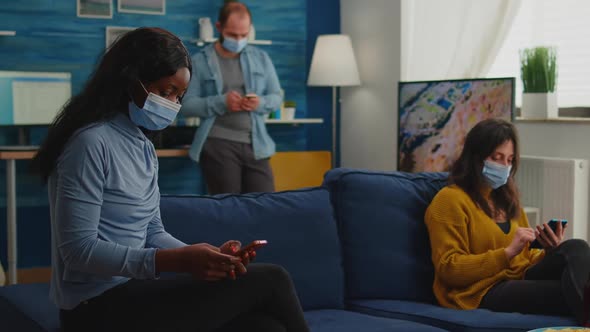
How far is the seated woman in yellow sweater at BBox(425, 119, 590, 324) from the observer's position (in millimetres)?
2631

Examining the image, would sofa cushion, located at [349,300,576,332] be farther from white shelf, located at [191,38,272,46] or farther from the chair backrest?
white shelf, located at [191,38,272,46]

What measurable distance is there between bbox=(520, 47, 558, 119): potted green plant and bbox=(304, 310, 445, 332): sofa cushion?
2302 millimetres

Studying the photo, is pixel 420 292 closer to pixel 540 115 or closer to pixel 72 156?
pixel 72 156

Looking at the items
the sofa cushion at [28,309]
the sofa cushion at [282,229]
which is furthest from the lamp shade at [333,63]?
the sofa cushion at [28,309]

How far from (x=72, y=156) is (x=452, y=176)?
59.0 inches

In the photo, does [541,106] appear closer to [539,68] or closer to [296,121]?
[539,68]

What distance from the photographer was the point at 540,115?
175 inches

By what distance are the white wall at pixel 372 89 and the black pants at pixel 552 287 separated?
281 centimetres

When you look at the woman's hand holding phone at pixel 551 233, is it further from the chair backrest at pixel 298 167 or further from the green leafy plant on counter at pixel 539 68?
the chair backrest at pixel 298 167

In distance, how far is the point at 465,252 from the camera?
2.74m

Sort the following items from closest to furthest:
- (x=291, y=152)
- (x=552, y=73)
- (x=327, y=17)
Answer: (x=552, y=73) < (x=291, y=152) < (x=327, y=17)

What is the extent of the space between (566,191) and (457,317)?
1.86m

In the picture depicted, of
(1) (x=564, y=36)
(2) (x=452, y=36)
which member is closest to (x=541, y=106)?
(1) (x=564, y=36)

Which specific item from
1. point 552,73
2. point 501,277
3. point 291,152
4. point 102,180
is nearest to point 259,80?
point 291,152
